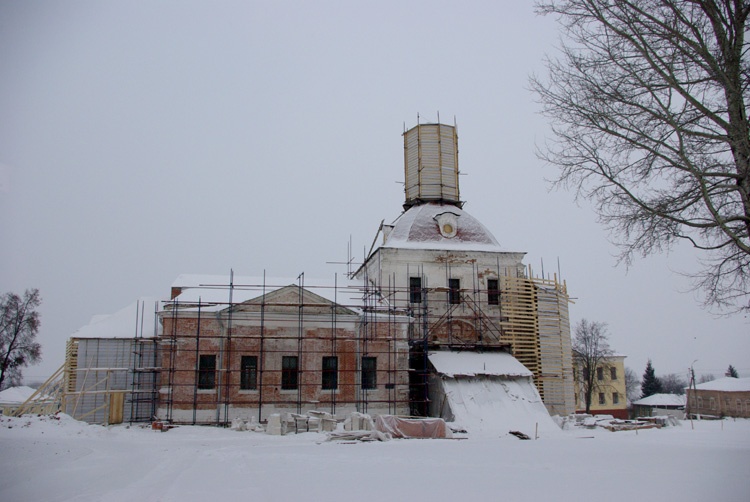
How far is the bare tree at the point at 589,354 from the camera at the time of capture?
170ft

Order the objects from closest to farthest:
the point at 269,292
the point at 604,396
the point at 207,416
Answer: the point at 207,416
the point at 269,292
the point at 604,396

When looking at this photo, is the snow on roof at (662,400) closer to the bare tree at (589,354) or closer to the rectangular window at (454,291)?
the bare tree at (589,354)

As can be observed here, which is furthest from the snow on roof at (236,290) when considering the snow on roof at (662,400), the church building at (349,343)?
the snow on roof at (662,400)

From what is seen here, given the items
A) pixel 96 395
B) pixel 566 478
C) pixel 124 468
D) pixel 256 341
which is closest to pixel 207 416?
pixel 256 341

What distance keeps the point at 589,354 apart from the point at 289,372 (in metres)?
35.6

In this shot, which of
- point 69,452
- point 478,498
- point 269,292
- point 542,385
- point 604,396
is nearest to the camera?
point 478,498

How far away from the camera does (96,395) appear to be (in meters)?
25.8

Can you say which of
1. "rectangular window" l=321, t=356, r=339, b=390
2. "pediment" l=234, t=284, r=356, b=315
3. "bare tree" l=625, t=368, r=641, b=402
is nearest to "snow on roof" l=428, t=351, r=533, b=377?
"rectangular window" l=321, t=356, r=339, b=390

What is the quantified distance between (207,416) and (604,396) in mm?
42799

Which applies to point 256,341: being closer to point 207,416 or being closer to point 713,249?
point 207,416

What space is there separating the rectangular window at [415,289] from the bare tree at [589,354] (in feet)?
81.6

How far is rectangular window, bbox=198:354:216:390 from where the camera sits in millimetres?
25156

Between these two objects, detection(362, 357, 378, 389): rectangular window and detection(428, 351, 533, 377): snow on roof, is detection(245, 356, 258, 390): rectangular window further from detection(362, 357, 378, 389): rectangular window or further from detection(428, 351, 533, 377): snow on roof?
detection(428, 351, 533, 377): snow on roof

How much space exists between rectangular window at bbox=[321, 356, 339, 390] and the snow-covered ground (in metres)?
5.44
